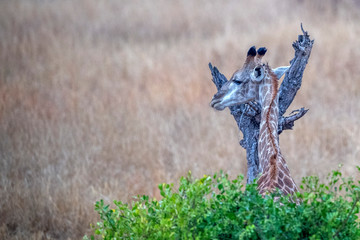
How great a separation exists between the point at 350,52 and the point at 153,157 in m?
5.00

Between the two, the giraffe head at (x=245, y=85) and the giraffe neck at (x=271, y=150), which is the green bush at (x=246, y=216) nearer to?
the giraffe neck at (x=271, y=150)

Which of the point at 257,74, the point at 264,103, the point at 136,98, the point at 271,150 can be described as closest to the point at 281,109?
the point at 264,103

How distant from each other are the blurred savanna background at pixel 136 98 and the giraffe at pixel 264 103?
2971 mm

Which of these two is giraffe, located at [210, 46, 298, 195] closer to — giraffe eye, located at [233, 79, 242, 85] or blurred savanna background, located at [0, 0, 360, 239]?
giraffe eye, located at [233, 79, 242, 85]

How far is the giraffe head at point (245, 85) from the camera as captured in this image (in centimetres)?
523

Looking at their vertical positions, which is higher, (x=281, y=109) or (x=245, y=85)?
(x=245, y=85)

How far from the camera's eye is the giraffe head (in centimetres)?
523

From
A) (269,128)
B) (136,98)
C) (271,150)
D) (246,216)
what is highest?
(136,98)

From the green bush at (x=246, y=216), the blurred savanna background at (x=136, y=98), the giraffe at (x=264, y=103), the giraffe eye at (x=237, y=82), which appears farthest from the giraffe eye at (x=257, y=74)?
the blurred savanna background at (x=136, y=98)

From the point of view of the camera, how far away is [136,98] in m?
11.5

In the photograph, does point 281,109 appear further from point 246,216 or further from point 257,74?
point 246,216

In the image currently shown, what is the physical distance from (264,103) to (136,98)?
674 centimetres

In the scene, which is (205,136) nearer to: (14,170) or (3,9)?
(14,170)

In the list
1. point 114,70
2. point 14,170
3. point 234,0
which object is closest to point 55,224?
point 14,170
